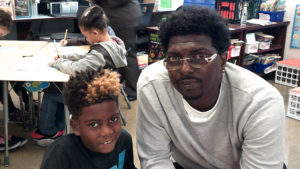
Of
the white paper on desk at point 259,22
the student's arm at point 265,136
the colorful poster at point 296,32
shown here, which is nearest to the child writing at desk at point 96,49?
the student's arm at point 265,136

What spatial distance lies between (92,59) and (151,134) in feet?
3.21

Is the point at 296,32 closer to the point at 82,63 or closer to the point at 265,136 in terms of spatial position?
the point at 82,63

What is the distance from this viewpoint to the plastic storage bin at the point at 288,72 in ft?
12.3

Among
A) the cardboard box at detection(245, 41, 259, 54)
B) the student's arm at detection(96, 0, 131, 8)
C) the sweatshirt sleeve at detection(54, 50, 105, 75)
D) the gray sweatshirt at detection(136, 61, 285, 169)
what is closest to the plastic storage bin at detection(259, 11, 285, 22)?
the cardboard box at detection(245, 41, 259, 54)

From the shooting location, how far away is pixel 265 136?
1086 millimetres

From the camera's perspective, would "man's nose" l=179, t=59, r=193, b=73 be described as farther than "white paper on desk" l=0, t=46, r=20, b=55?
No

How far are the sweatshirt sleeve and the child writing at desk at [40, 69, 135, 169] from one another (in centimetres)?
85

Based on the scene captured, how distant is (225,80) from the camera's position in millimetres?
1177

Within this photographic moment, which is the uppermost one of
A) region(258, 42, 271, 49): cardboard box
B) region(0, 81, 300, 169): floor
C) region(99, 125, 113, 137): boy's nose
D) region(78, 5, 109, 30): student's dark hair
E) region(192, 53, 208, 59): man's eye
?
region(78, 5, 109, 30): student's dark hair

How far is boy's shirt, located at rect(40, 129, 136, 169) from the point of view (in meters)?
1.12

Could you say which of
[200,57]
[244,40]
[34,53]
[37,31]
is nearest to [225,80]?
[200,57]

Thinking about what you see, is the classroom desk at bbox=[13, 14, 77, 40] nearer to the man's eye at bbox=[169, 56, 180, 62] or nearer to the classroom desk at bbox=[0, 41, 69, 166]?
the classroom desk at bbox=[0, 41, 69, 166]

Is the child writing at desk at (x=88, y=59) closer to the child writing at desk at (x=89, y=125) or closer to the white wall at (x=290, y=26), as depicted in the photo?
the child writing at desk at (x=89, y=125)

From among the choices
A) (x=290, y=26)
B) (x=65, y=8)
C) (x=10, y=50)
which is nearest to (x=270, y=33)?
(x=290, y=26)
